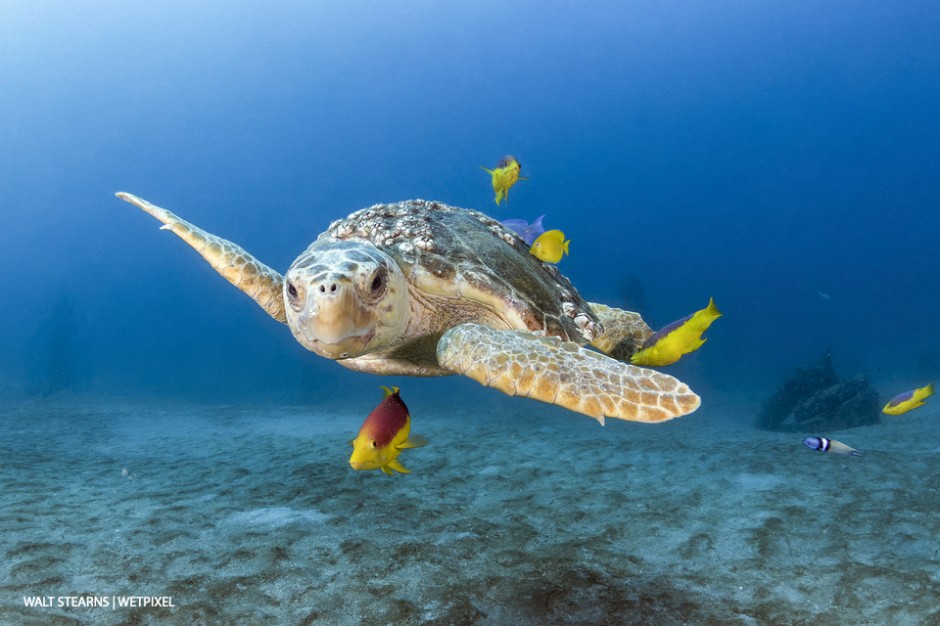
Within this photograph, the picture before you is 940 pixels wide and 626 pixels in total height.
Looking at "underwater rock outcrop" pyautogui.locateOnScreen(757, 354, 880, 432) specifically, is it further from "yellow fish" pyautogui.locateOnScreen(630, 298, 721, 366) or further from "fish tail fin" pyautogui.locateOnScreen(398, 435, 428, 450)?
"fish tail fin" pyautogui.locateOnScreen(398, 435, 428, 450)

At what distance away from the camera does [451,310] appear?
4102mm

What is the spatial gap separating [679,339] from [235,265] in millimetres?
3712

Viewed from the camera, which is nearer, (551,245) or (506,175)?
(551,245)

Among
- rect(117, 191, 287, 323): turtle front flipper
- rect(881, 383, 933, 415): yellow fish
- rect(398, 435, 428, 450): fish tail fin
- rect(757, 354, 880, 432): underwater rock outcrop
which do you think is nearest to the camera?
rect(398, 435, 428, 450): fish tail fin

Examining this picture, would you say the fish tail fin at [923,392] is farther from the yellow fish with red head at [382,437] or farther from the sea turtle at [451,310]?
the yellow fish with red head at [382,437]

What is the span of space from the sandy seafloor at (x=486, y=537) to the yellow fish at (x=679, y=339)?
60.8 inches

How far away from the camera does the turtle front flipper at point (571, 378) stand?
8.67ft

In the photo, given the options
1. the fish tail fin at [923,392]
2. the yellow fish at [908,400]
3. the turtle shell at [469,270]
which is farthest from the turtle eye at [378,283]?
the fish tail fin at [923,392]

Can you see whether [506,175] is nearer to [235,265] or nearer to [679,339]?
[679,339]

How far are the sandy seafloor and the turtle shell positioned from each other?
6.02ft

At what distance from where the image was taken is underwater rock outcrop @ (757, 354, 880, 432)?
13.6 meters

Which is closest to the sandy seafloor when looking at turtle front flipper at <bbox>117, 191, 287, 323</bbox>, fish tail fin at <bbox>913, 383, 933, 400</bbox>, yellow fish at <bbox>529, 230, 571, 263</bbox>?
fish tail fin at <bbox>913, 383, 933, 400</bbox>

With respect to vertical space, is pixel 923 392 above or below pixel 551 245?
below

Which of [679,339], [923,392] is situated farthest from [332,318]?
[923,392]
